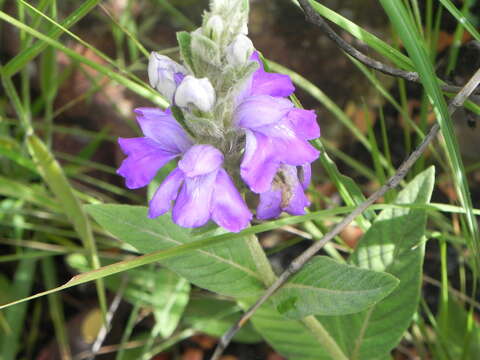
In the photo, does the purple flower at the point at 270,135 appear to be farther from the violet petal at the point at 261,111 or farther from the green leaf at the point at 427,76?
the green leaf at the point at 427,76

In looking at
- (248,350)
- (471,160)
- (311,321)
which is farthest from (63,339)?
(471,160)

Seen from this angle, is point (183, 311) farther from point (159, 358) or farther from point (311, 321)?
point (311, 321)

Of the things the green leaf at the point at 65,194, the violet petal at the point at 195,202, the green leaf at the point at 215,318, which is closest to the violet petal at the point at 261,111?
the violet petal at the point at 195,202

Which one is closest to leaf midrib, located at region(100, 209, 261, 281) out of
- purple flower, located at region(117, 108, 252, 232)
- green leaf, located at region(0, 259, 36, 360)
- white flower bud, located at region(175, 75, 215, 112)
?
purple flower, located at region(117, 108, 252, 232)

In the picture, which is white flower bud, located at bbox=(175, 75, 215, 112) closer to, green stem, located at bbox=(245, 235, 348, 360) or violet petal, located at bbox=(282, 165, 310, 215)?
violet petal, located at bbox=(282, 165, 310, 215)

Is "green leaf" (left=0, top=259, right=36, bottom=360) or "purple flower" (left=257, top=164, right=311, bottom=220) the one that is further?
"green leaf" (left=0, top=259, right=36, bottom=360)

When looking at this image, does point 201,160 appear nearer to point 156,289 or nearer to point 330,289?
point 330,289
